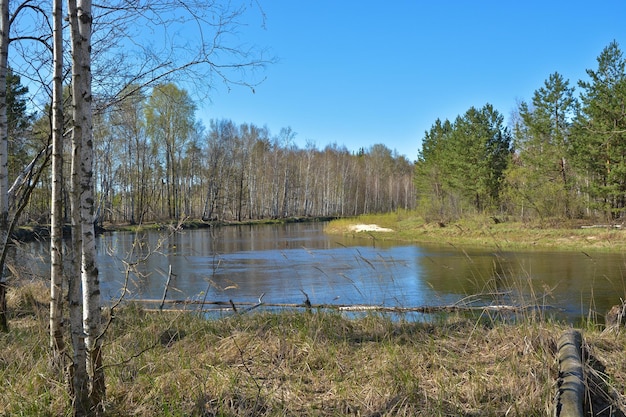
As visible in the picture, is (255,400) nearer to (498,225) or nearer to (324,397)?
(324,397)

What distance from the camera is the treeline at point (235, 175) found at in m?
40.7

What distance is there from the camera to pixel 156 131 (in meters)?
43.5

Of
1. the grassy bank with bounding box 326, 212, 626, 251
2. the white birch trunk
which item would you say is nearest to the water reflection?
the grassy bank with bounding box 326, 212, 626, 251

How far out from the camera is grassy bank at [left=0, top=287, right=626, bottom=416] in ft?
10.3

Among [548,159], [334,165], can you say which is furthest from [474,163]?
[334,165]

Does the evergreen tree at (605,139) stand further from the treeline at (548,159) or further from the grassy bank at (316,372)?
the grassy bank at (316,372)

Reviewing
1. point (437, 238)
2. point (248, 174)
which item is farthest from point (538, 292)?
point (248, 174)

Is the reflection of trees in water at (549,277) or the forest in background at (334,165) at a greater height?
the forest in background at (334,165)

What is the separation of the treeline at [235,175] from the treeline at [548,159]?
1853 cm

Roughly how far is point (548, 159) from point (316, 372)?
28.2m

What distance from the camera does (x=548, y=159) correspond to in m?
28.0

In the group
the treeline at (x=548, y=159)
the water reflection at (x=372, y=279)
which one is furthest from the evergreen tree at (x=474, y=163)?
the water reflection at (x=372, y=279)

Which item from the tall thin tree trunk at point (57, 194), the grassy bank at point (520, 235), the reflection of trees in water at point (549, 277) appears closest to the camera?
the tall thin tree trunk at point (57, 194)

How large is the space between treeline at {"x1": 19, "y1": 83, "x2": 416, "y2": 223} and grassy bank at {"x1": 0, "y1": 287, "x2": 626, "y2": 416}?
21630mm
